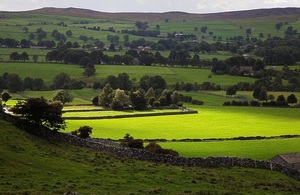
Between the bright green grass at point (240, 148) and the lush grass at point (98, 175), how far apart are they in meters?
17.7

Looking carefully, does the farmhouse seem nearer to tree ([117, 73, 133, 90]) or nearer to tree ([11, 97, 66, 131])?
tree ([11, 97, 66, 131])

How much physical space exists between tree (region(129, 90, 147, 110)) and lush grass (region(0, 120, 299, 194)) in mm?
74336

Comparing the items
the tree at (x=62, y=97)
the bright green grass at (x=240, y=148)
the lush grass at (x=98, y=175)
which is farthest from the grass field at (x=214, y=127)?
the lush grass at (x=98, y=175)

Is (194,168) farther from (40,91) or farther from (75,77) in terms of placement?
(75,77)

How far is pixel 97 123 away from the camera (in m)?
97.5

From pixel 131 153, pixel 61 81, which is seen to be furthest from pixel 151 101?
pixel 131 153

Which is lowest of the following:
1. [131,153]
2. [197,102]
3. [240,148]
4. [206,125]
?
[197,102]

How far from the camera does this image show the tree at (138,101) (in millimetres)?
123062

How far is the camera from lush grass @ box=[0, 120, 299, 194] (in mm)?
34406

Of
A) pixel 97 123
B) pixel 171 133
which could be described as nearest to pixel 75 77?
pixel 97 123

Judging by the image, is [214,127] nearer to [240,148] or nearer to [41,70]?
[240,148]

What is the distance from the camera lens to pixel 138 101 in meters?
123

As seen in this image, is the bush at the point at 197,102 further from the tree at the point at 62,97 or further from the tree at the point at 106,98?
the tree at the point at 62,97

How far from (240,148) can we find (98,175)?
37.9 m
